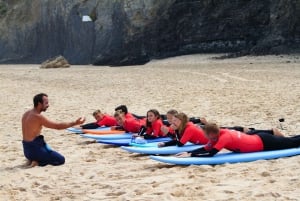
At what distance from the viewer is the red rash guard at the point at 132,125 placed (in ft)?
28.1

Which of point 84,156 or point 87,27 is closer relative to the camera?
point 84,156

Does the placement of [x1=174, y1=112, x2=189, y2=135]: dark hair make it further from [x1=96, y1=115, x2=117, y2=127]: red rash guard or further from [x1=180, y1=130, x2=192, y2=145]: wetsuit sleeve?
[x1=96, y1=115, x2=117, y2=127]: red rash guard

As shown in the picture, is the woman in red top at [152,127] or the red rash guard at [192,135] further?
the woman in red top at [152,127]

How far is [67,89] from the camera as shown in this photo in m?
18.7

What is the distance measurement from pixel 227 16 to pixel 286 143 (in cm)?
2805

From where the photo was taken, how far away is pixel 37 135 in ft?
21.2

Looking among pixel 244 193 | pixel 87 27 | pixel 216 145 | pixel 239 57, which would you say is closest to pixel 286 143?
pixel 216 145

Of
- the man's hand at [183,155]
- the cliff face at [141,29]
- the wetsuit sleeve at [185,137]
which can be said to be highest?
the cliff face at [141,29]

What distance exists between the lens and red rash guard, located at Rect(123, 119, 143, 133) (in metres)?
8.55

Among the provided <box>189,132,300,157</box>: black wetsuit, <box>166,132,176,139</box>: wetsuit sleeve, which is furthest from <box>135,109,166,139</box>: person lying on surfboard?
<box>189,132,300,157</box>: black wetsuit

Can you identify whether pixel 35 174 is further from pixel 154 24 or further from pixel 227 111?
pixel 154 24

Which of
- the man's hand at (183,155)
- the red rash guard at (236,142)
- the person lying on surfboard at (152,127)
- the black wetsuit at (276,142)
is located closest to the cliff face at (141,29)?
the person lying on surfboard at (152,127)

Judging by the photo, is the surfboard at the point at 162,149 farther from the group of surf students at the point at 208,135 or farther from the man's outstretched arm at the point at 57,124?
the man's outstretched arm at the point at 57,124

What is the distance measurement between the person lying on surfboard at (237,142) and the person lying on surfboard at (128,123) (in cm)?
243
